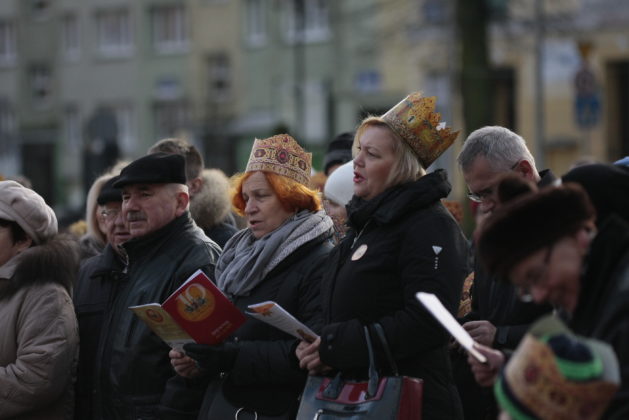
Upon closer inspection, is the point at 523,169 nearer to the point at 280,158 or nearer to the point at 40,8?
the point at 280,158

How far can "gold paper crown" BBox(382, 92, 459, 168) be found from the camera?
524 cm

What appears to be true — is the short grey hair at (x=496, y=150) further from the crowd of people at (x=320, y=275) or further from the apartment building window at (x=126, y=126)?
the apartment building window at (x=126, y=126)

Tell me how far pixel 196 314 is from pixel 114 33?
44088 mm

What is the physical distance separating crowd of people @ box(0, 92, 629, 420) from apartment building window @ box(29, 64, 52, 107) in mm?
45931

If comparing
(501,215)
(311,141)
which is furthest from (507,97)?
(501,215)

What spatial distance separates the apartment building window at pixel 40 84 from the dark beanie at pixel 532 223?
49450 millimetres

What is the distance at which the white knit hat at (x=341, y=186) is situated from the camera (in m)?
6.66

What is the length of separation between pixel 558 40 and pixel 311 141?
10.00 metres

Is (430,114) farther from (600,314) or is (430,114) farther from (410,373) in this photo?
(600,314)

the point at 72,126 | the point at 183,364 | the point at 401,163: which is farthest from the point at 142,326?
the point at 72,126

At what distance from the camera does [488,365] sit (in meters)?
3.93

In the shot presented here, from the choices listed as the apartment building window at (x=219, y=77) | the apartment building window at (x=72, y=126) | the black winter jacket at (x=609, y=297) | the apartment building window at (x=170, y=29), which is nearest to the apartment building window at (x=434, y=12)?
the apartment building window at (x=219, y=77)

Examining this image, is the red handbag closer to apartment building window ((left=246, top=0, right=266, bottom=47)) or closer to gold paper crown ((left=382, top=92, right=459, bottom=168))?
gold paper crown ((left=382, top=92, right=459, bottom=168))

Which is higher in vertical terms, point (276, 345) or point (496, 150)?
point (496, 150)
